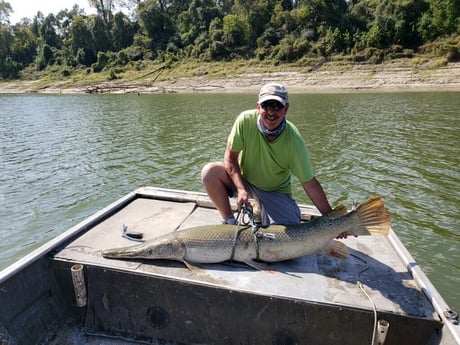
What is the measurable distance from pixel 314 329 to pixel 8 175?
11.4 metres

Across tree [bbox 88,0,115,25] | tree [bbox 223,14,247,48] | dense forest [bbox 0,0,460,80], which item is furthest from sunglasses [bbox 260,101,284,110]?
tree [bbox 88,0,115,25]

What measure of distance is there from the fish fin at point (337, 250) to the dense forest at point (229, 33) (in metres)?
43.2

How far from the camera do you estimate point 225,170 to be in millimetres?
4586

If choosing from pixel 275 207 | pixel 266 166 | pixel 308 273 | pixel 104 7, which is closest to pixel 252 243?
pixel 308 273

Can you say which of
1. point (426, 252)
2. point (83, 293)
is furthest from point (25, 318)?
point (426, 252)

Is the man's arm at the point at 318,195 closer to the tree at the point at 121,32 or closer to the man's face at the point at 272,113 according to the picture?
the man's face at the point at 272,113

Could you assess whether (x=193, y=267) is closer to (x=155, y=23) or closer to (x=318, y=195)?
(x=318, y=195)

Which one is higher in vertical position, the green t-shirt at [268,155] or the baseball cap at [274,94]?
the baseball cap at [274,94]

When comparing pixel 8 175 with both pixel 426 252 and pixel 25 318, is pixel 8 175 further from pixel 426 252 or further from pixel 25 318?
pixel 426 252

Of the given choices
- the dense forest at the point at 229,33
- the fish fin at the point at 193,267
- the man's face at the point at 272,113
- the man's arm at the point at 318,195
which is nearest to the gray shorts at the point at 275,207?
the man's arm at the point at 318,195

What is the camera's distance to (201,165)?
492 inches

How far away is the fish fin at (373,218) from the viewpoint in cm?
371

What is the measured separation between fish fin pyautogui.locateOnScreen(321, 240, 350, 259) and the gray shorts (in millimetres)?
640

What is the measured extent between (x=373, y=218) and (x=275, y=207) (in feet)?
3.95
